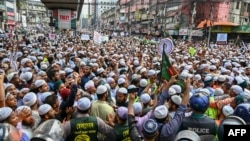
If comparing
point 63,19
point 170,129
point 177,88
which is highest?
point 63,19

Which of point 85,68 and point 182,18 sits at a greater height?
point 182,18

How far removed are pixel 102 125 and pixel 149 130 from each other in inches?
36.7

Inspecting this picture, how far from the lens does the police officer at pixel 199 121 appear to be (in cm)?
362

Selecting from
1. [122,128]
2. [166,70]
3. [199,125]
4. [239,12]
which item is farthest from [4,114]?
[239,12]

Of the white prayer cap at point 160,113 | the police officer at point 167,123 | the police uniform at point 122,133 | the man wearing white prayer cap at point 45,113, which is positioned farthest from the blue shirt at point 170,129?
the man wearing white prayer cap at point 45,113

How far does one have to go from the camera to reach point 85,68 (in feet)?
27.2

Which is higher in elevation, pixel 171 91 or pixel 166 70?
pixel 166 70

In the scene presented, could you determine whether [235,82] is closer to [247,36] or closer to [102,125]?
[102,125]

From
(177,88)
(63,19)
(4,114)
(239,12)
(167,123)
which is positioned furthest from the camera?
(239,12)

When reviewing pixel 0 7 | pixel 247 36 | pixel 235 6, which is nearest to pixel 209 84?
pixel 247 36

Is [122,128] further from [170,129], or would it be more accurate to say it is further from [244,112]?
[244,112]

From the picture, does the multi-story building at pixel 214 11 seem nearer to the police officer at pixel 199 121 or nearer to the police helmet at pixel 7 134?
the police officer at pixel 199 121

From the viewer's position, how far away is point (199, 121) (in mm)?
3668

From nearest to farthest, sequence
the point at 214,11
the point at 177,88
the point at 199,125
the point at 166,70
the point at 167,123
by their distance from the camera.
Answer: the point at 199,125, the point at 167,123, the point at 177,88, the point at 166,70, the point at 214,11
